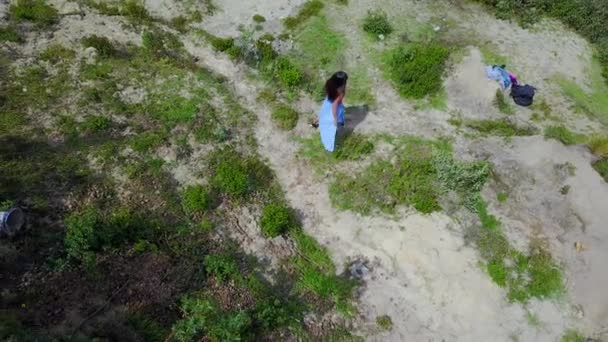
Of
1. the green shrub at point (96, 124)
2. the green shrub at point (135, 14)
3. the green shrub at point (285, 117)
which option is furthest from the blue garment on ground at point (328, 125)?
the green shrub at point (135, 14)

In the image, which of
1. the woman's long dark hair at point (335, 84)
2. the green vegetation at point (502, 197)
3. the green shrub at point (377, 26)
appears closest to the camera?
the woman's long dark hair at point (335, 84)

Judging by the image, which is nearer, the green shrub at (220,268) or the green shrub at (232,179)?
the green shrub at (220,268)

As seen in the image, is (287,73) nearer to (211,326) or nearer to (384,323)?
(384,323)

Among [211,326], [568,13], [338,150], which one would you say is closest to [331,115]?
[338,150]

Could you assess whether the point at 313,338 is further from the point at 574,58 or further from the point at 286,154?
the point at 574,58

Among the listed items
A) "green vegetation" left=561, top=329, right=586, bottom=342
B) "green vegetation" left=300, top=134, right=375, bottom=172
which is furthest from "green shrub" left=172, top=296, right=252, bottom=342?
"green vegetation" left=561, top=329, right=586, bottom=342

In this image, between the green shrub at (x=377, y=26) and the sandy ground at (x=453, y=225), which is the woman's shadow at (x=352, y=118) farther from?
the green shrub at (x=377, y=26)

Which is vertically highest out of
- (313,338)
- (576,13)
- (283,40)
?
(576,13)

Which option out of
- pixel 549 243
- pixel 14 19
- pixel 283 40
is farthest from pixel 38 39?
pixel 549 243
